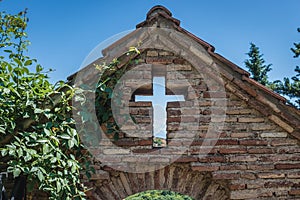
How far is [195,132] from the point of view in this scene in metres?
3.89

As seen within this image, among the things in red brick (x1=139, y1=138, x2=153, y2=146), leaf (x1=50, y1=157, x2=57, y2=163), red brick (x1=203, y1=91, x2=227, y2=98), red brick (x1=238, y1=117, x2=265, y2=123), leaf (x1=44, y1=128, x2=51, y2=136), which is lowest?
leaf (x1=50, y1=157, x2=57, y2=163)

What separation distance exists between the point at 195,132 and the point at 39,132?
1.72 m

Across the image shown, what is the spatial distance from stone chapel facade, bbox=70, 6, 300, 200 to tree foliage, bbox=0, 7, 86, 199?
38cm

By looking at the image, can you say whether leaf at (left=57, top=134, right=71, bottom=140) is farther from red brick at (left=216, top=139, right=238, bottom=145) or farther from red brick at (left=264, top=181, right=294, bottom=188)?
red brick at (left=264, top=181, right=294, bottom=188)

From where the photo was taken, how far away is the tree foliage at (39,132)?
10.1 feet

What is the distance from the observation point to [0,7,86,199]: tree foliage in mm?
3068

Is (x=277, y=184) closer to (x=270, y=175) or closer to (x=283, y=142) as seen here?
(x=270, y=175)

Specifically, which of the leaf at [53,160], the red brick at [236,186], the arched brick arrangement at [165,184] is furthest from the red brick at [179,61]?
the leaf at [53,160]

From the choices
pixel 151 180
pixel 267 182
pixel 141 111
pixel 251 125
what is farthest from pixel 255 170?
pixel 141 111

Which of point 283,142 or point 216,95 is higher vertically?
point 216,95

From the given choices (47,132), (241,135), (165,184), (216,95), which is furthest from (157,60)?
(47,132)

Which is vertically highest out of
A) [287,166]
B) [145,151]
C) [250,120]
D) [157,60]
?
[157,60]

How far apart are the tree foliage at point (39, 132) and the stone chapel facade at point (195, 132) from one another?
1.23 feet

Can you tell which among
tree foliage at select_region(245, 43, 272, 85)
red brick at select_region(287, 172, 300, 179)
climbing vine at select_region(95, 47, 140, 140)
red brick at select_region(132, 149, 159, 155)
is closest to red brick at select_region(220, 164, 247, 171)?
red brick at select_region(287, 172, 300, 179)
